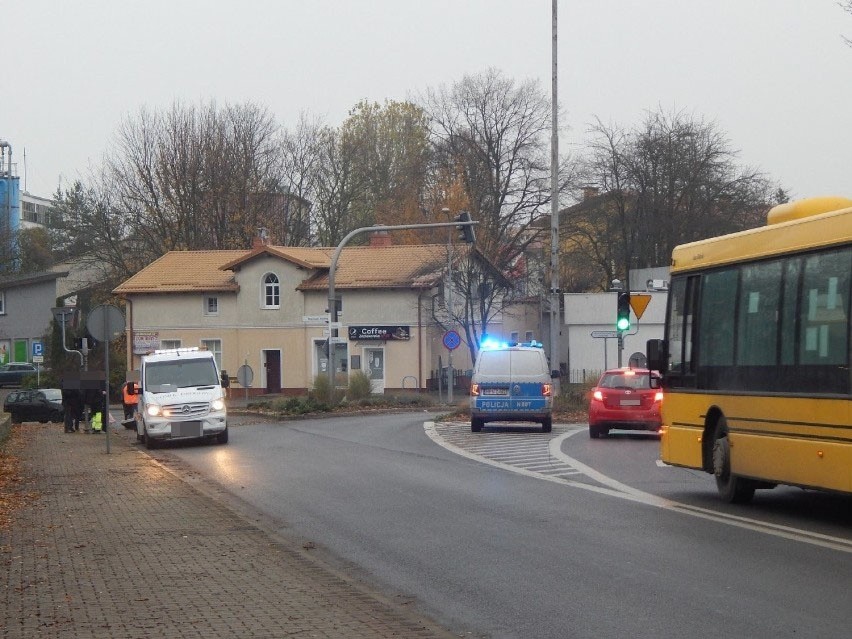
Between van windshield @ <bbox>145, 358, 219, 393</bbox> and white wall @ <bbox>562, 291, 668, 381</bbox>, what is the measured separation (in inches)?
1383

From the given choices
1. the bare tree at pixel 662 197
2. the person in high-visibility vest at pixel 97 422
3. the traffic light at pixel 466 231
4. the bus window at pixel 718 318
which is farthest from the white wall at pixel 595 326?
the bus window at pixel 718 318

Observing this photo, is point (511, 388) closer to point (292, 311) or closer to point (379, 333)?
point (379, 333)

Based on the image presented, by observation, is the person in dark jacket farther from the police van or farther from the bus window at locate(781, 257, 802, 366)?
the bus window at locate(781, 257, 802, 366)

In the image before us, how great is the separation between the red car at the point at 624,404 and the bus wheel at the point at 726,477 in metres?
12.7

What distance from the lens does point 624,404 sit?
2753cm

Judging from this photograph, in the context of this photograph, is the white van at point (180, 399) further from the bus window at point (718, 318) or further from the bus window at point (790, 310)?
the bus window at point (790, 310)

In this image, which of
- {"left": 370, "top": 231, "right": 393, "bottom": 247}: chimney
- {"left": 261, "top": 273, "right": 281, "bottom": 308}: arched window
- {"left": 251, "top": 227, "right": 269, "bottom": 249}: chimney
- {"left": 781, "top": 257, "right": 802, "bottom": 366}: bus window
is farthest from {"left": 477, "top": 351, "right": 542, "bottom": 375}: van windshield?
{"left": 370, "top": 231, "right": 393, "bottom": 247}: chimney

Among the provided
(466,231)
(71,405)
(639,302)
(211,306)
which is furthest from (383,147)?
(639,302)

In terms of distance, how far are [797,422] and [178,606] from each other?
6.73m

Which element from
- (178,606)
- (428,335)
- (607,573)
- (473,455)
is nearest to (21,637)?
(178,606)

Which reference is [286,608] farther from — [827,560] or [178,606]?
[827,560]

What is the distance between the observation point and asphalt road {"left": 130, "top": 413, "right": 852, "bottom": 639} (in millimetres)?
8195

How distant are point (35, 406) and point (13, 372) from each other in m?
31.3

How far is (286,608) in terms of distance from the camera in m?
8.29
